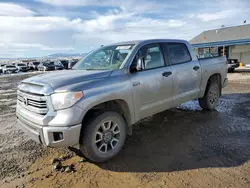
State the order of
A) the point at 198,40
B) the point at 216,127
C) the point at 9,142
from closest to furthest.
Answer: the point at 9,142, the point at 216,127, the point at 198,40

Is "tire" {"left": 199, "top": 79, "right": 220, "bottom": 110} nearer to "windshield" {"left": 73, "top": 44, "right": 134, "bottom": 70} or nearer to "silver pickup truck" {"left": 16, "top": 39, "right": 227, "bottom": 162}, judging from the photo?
"silver pickup truck" {"left": 16, "top": 39, "right": 227, "bottom": 162}

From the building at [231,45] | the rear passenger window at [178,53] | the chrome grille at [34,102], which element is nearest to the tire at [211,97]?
the rear passenger window at [178,53]

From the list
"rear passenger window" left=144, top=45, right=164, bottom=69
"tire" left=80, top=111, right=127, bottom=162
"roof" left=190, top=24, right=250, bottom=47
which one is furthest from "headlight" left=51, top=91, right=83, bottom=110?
"roof" left=190, top=24, right=250, bottom=47

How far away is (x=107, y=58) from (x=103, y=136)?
1.69 m

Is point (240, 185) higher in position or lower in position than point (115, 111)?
lower

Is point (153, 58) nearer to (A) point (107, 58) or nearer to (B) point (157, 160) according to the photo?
(A) point (107, 58)

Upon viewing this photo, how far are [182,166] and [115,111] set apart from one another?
4.56 ft

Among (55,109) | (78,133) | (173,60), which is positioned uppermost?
(173,60)

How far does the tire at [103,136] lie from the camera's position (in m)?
3.28

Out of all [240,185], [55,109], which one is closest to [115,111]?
[55,109]

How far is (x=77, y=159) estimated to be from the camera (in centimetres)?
371

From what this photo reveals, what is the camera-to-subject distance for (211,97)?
20.2 ft

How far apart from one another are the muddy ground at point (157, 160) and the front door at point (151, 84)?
71 centimetres

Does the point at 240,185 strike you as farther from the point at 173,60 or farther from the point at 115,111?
the point at 173,60
